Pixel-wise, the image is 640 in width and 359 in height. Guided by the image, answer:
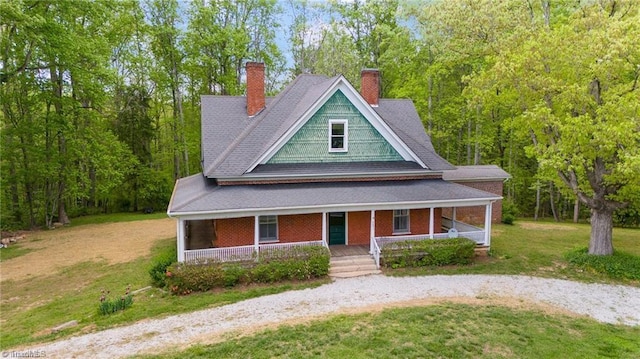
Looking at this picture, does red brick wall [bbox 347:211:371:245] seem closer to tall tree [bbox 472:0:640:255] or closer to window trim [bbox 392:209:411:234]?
window trim [bbox 392:209:411:234]

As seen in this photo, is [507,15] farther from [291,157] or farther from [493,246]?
[291,157]

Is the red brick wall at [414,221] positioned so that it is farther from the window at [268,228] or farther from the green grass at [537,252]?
the window at [268,228]

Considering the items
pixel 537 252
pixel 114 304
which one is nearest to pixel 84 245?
pixel 114 304

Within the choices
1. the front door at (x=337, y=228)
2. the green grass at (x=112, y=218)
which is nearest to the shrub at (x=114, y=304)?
the front door at (x=337, y=228)

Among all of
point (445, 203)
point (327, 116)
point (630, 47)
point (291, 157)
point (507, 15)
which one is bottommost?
point (445, 203)

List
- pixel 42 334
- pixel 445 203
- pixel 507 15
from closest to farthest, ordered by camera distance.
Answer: pixel 42 334 → pixel 445 203 → pixel 507 15

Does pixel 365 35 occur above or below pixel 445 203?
above

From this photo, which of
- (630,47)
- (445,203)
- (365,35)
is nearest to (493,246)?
(445,203)

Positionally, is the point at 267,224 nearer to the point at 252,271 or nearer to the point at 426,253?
the point at 252,271

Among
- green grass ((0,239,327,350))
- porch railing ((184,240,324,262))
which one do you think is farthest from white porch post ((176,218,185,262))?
green grass ((0,239,327,350))
